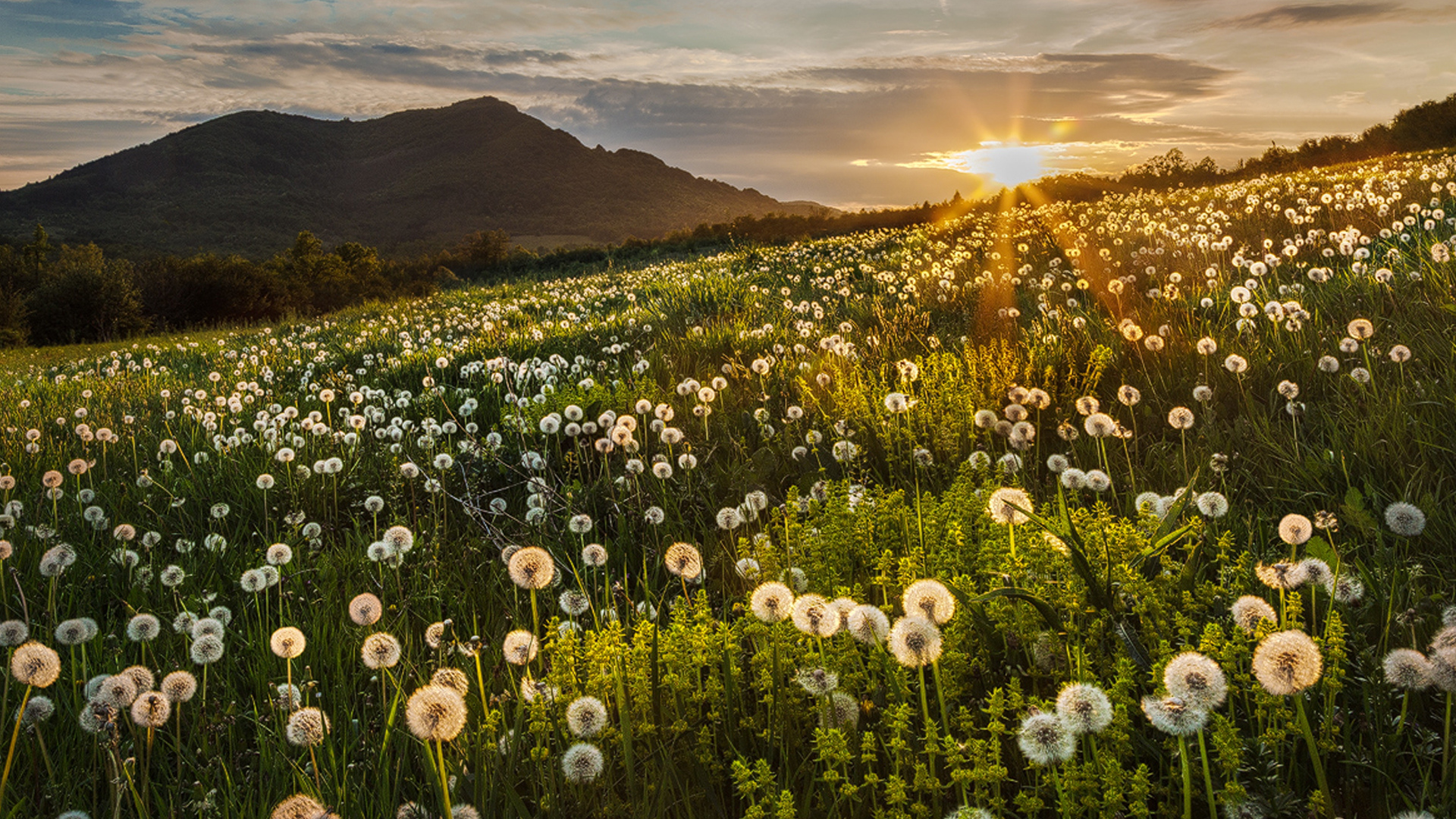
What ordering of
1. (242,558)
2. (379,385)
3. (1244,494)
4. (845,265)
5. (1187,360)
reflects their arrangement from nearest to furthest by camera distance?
1. (1244,494)
2. (242,558)
3. (1187,360)
4. (379,385)
5. (845,265)

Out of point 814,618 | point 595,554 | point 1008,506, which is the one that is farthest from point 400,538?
point 1008,506

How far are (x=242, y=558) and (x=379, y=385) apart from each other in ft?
12.1

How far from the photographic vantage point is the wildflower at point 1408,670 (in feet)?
4.48

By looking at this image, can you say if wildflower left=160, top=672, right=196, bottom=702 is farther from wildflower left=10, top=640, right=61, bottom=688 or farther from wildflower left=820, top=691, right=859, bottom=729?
wildflower left=820, top=691, right=859, bottom=729

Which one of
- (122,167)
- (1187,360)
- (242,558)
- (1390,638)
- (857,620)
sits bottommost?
(242,558)

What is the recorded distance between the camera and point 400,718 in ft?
6.77

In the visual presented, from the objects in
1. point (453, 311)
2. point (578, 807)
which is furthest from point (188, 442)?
point (453, 311)

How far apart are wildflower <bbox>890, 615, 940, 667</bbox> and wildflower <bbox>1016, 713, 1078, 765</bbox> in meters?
0.20

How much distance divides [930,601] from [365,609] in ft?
4.88

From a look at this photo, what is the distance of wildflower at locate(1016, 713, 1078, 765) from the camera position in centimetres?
129

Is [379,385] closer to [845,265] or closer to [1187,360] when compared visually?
[1187,360]

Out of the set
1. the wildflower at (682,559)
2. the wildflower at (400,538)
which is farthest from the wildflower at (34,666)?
the wildflower at (682,559)

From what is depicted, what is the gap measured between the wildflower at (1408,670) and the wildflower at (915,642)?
841mm

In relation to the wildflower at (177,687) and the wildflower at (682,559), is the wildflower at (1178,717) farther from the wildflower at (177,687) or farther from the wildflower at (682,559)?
the wildflower at (177,687)
